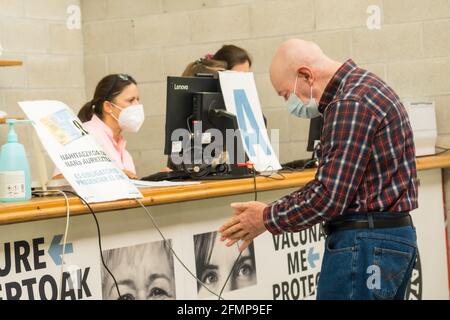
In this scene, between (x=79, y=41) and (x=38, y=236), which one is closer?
(x=38, y=236)

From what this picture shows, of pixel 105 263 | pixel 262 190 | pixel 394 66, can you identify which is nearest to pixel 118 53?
pixel 394 66

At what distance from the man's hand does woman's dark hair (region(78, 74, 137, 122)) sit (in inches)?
73.6

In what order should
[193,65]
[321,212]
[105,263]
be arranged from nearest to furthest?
[321,212] → [105,263] → [193,65]

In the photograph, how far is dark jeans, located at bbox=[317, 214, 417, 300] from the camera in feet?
6.93

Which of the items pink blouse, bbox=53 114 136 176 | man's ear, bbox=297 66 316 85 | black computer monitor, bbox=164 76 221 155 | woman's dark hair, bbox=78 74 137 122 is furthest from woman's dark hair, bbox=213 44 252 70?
man's ear, bbox=297 66 316 85

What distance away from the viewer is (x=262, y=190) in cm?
304

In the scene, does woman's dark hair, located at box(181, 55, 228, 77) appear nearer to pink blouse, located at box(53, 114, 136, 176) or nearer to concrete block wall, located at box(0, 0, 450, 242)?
pink blouse, located at box(53, 114, 136, 176)

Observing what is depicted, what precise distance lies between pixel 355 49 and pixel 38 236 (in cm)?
255

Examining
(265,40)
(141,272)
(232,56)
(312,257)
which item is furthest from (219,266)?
(265,40)

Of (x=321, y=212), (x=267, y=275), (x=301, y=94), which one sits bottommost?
(x=267, y=275)

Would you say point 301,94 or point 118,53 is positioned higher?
point 118,53
